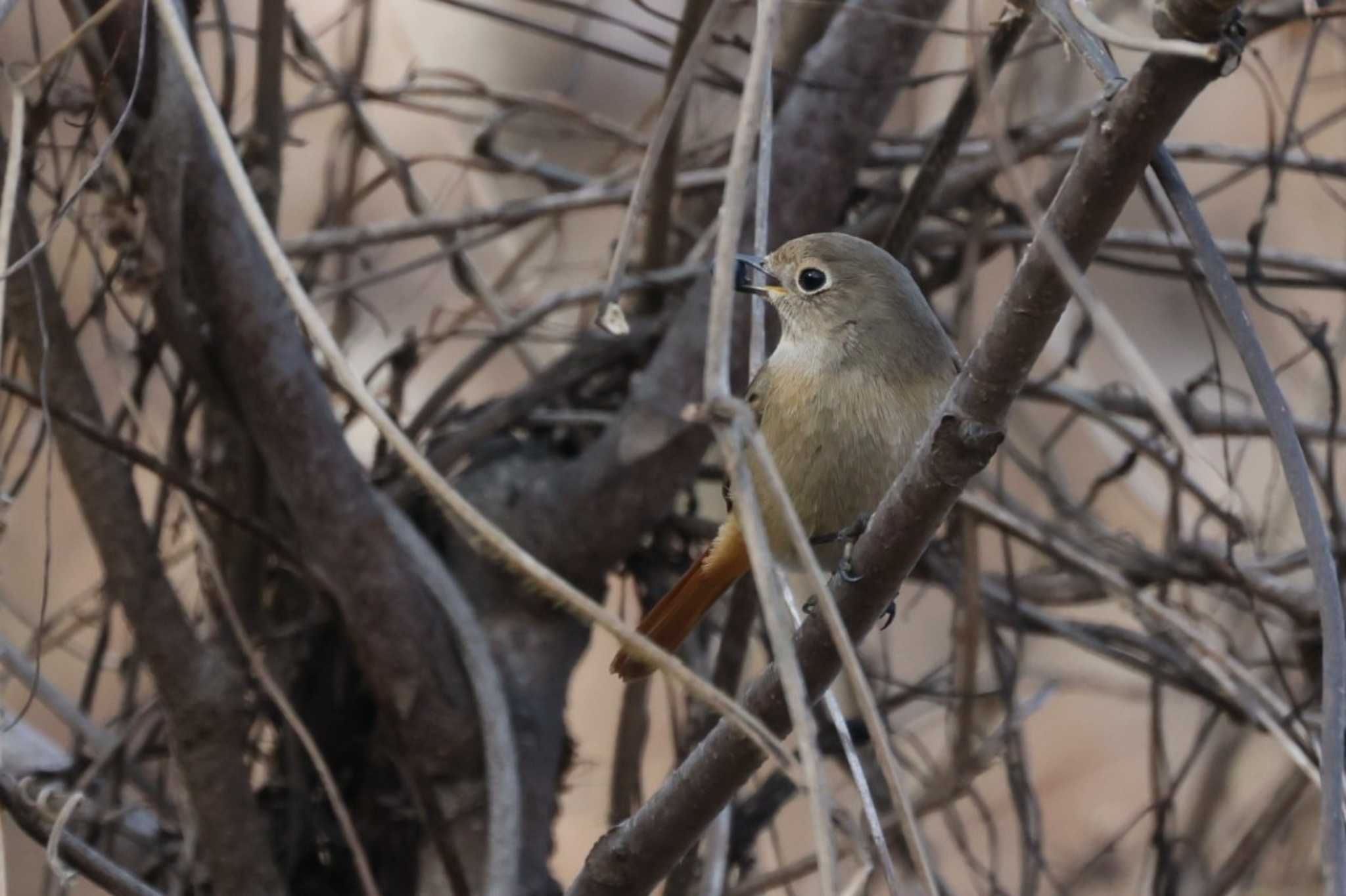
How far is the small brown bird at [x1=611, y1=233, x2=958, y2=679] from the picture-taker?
→ 1913mm

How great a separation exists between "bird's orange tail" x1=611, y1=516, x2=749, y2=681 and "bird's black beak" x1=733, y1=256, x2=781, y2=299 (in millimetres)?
322

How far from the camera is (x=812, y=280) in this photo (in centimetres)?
212

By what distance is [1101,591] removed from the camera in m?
2.75

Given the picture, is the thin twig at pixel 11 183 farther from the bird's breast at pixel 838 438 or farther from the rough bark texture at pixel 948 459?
the bird's breast at pixel 838 438

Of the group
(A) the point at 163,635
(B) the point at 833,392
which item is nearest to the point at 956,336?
(B) the point at 833,392

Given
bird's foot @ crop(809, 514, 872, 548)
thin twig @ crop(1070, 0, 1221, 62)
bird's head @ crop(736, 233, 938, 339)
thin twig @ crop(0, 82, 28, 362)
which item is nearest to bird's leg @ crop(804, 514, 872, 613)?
bird's foot @ crop(809, 514, 872, 548)

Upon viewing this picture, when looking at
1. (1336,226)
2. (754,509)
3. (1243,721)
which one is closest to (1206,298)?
(1243,721)

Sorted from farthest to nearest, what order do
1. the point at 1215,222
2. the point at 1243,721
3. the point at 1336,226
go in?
1. the point at 1215,222
2. the point at 1336,226
3. the point at 1243,721

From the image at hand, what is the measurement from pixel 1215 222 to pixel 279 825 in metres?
4.21

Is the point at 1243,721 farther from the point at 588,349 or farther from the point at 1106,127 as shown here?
the point at 1106,127

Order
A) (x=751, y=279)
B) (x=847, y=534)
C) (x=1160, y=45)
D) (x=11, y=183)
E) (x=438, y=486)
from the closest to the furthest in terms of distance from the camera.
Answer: (x=1160, y=45)
(x=438, y=486)
(x=11, y=183)
(x=847, y=534)
(x=751, y=279)

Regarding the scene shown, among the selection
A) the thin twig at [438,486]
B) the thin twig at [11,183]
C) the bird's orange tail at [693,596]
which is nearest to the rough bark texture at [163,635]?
the thin twig at [11,183]

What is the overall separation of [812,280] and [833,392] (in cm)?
22

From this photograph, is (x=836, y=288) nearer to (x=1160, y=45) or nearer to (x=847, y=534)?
(x=847, y=534)
